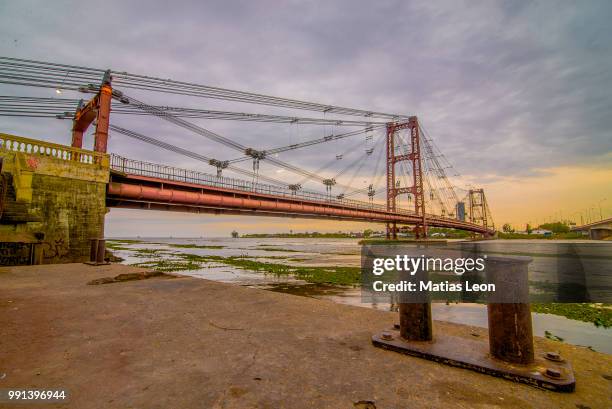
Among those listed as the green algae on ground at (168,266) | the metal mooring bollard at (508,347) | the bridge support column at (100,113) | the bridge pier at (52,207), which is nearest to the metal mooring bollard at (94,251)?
the bridge pier at (52,207)

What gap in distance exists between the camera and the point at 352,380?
2457 millimetres

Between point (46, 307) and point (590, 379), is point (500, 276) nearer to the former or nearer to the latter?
point (590, 379)

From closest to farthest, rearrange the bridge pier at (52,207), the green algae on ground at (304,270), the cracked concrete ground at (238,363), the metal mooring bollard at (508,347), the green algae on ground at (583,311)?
the cracked concrete ground at (238,363) < the metal mooring bollard at (508,347) < the green algae on ground at (583,311) < the bridge pier at (52,207) < the green algae on ground at (304,270)

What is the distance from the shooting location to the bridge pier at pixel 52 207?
11.7 meters

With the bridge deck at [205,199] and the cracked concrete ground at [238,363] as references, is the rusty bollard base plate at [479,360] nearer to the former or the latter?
the cracked concrete ground at [238,363]

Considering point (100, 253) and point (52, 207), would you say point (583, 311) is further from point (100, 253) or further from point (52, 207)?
point (52, 207)

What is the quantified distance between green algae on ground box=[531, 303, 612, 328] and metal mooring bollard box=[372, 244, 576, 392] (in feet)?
25.4

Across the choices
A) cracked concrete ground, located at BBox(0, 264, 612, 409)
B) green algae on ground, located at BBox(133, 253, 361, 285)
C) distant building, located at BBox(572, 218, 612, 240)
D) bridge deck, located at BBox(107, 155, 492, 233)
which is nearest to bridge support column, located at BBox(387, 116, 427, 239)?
bridge deck, located at BBox(107, 155, 492, 233)

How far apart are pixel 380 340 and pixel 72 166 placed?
17075 mm

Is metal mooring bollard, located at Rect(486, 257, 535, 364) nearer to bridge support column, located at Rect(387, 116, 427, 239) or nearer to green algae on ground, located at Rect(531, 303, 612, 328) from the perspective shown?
green algae on ground, located at Rect(531, 303, 612, 328)

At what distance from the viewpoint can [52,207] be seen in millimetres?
12930

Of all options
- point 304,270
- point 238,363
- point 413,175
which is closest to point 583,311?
point 238,363

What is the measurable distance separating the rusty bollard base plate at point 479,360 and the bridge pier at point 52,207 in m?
14.7

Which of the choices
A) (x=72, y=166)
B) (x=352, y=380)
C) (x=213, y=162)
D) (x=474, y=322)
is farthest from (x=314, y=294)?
(x=213, y=162)
